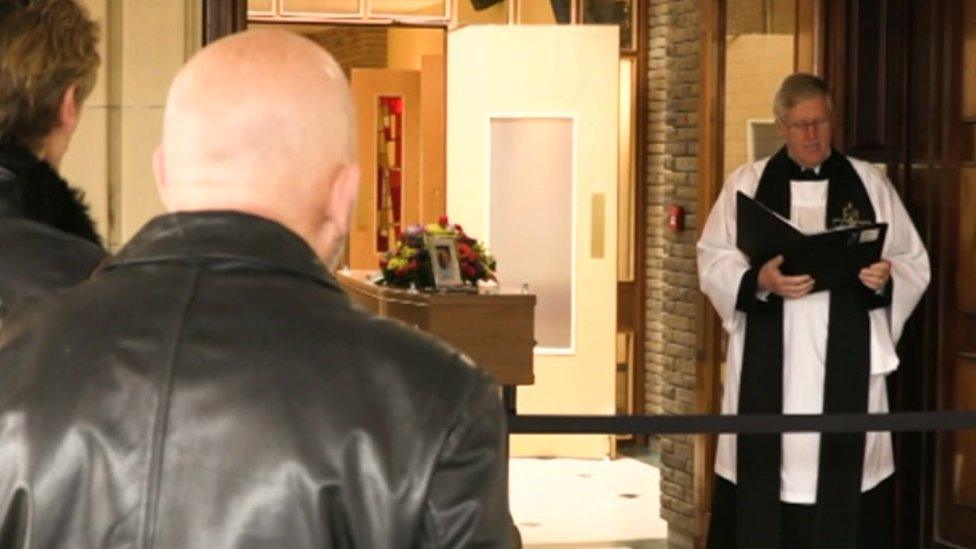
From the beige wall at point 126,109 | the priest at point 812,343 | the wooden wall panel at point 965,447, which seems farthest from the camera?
the wooden wall panel at point 965,447

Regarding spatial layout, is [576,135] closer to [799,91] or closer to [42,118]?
[799,91]

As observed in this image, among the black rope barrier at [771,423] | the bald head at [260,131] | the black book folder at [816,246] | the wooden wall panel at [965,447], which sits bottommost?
the wooden wall panel at [965,447]

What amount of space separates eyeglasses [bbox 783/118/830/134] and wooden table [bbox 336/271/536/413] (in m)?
2.51

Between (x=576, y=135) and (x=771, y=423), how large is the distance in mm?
→ 7339

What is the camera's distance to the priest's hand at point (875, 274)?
698cm

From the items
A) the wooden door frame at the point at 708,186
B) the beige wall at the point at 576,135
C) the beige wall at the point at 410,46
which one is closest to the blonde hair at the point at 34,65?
the wooden door frame at the point at 708,186

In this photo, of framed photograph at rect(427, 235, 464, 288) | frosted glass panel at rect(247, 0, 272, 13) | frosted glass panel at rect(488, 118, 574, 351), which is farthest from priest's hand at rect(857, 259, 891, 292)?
frosted glass panel at rect(247, 0, 272, 13)

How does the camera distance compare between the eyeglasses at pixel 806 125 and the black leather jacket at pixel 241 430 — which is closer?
the black leather jacket at pixel 241 430

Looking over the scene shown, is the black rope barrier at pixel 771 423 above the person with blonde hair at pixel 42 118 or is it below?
below

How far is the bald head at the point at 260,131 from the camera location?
6.09 feet

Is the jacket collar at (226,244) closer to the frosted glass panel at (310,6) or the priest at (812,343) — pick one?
the priest at (812,343)

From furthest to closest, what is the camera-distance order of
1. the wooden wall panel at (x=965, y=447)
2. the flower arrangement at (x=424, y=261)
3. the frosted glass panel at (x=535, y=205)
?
1. the frosted glass panel at (x=535, y=205)
2. the flower arrangement at (x=424, y=261)
3. the wooden wall panel at (x=965, y=447)

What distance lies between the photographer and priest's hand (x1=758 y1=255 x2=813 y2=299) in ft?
22.8

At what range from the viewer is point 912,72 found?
316 inches
